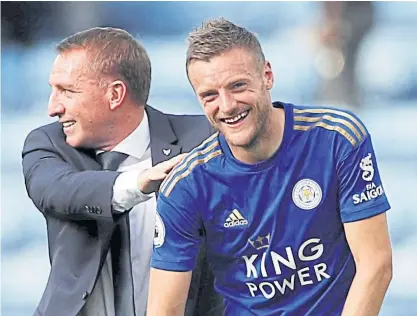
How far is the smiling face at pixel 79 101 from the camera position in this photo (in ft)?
6.17

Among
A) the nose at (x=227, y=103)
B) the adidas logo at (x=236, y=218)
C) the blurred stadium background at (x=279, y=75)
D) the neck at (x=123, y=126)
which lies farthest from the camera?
the blurred stadium background at (x=279, y=75)

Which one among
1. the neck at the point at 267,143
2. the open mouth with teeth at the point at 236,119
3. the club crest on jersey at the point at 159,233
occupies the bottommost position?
the club crest on jersey at the point at 159,233

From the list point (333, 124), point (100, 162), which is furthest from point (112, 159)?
point (333, 124)

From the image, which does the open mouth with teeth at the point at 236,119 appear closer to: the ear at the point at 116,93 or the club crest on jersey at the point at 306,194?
the club crest on jersey at the point at 306,194

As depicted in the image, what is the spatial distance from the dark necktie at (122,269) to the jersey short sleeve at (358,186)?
452 millimetres

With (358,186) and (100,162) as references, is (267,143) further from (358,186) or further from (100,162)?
(100,162)

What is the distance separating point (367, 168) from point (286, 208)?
144mm

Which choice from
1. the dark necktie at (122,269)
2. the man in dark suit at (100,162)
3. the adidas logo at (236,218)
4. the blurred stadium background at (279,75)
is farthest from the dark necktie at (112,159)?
the blurred stadium background at (279,75)

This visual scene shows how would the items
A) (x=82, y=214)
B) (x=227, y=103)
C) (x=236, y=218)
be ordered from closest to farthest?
(x=227, y=103) → (x=236, y=218) → (x=82, y=214)

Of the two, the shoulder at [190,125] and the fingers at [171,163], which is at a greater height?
the shoulder at [190,125]

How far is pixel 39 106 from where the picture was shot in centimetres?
246

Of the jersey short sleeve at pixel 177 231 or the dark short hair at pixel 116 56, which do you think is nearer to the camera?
the jersey short sleeve at pixel 177 231

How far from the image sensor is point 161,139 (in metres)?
1.91

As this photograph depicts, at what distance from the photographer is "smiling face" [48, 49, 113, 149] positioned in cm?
188
